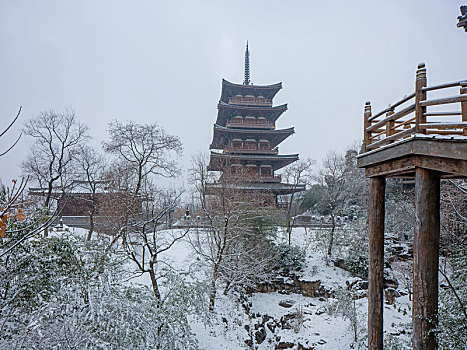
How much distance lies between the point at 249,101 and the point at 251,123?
1.80 meters

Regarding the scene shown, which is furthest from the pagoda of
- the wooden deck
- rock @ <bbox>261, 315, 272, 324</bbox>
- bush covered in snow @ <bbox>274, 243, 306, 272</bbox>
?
the wooden deck

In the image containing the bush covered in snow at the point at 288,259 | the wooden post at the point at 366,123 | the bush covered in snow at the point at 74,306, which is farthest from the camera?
the bush covered in snow at the point at 288,259

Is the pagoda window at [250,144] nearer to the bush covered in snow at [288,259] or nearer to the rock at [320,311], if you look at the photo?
the bush covered in snow at [288,259]

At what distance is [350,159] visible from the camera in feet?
59.9

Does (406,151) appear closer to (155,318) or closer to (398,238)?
(155,318)

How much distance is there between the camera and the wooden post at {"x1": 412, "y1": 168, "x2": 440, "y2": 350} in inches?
113

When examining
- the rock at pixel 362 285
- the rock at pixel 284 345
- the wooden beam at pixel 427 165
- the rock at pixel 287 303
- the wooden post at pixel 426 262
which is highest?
the wooden beam at pixel 427 165

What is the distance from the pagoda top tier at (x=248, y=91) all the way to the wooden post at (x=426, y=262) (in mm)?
17060

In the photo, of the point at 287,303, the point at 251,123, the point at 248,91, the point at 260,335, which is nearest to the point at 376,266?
the point at 260,335

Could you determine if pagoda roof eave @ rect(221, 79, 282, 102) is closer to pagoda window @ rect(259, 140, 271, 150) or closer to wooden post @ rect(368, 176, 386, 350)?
pagoda window @ rect(259, 140, 271, 150)

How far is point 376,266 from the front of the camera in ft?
13.4

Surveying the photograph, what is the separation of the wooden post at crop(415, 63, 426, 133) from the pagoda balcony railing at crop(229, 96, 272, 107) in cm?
1635

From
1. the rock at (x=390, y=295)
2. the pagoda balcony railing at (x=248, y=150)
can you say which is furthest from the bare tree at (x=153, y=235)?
the pagoda balcony railing at (x=248, y=150)

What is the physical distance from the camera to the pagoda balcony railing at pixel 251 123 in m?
18.4
